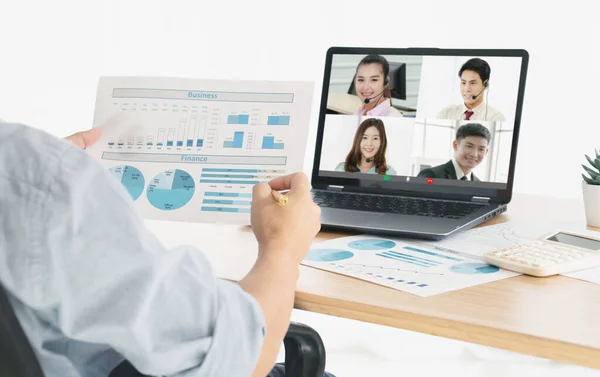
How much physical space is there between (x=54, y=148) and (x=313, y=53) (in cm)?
267

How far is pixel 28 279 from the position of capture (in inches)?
21.1

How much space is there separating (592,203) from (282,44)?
6.81 ft

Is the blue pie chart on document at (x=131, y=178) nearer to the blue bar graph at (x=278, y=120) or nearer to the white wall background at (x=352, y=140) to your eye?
the blue bar graph at (x=278, y=120)

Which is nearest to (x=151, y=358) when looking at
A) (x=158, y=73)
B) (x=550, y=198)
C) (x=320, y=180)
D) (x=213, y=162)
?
(x=213, y=162)

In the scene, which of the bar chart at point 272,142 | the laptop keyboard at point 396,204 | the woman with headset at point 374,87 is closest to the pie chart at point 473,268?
the laptop keyboard at point 396,204

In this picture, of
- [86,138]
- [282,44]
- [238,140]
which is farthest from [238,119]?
[282,44]

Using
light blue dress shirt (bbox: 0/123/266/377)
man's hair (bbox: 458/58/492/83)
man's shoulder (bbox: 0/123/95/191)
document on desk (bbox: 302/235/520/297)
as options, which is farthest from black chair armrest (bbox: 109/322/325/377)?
man's hair (bbox: 458/58/492/83)

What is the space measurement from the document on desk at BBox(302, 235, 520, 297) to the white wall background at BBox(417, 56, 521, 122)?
14.7 inches

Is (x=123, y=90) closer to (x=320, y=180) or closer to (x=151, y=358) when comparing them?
(x=320, y=180)

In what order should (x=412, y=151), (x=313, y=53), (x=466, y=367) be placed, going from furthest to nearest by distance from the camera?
(x=313, y=53)
(x=466, y=367)
(x=412, y=151)

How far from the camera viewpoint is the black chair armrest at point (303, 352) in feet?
3.38

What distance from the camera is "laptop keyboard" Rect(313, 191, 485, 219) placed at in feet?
4.29

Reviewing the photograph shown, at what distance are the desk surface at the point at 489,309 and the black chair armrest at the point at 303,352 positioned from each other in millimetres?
105

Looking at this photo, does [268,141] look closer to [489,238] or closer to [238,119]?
[238,119]
